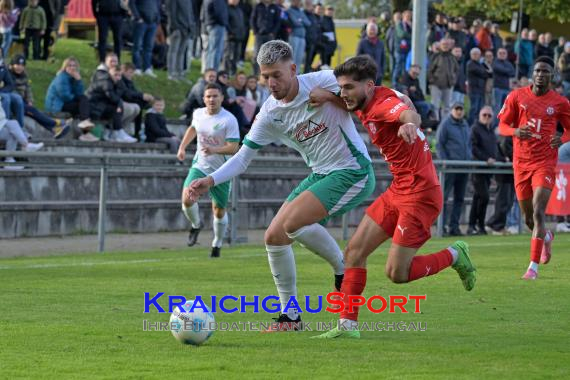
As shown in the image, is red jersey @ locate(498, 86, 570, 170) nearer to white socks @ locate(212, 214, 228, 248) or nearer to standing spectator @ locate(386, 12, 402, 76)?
white socks @ locate(212, 214, 228, 248)

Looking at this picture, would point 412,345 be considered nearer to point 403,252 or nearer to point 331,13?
point 403,252

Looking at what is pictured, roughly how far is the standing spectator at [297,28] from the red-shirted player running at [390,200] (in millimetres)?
18548

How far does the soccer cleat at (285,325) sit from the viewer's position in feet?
31.1

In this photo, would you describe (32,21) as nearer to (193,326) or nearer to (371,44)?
(371,44)

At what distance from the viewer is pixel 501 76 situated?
3081 centimetres

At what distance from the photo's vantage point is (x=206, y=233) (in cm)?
2219

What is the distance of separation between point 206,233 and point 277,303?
11.0 metres

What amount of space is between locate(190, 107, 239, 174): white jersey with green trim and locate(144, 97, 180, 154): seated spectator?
5.09 meters

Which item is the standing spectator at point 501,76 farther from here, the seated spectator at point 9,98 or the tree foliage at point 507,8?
the seated spectator at point 9,98

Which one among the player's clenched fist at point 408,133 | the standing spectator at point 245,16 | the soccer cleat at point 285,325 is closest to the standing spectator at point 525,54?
the standing spectator at point 245,16

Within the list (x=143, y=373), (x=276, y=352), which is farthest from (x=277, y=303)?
(x=143, y=373)

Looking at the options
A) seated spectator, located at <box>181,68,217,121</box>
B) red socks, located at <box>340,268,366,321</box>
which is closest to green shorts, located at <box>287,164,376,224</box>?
red socks, located at <box>340,268,366,321</box>

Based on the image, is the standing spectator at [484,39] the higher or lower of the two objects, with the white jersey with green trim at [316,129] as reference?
lower

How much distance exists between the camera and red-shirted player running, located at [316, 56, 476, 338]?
8.97 metres
